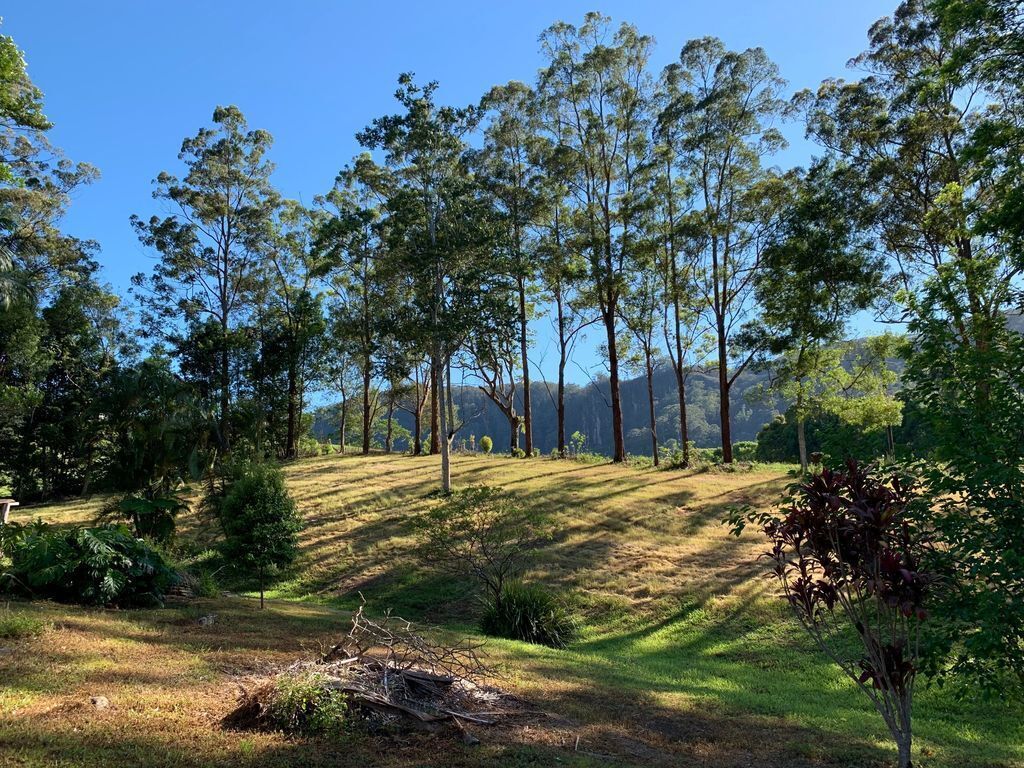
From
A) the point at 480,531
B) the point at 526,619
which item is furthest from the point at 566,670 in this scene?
the point at 480,531

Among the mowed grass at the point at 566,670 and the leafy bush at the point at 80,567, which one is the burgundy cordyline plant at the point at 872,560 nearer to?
the mowed grass at the point at 566,670

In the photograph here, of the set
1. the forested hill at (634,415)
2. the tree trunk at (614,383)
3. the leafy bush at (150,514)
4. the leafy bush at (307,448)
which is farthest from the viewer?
the forested hill at (634,415)

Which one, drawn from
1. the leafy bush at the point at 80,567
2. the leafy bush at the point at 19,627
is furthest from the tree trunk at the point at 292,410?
the leafy bush at the point at 19,627

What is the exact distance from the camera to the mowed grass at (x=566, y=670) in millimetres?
4070

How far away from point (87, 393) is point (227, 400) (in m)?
7.49

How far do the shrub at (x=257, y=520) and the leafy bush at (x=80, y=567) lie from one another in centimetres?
333

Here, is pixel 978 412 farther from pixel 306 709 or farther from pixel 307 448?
pixel 307 448

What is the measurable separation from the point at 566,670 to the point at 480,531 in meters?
6.56

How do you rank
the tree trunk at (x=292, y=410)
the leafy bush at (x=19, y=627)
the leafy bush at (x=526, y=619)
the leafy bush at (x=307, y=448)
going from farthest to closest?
the leafy bush at (x=307, y=448)
the tree trunk at (x=292, y=410)
the leafy bush at (x=526, y=619)
the leafy bush at (x=19, y=627)

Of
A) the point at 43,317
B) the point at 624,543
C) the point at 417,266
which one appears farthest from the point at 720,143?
the point at 43,317

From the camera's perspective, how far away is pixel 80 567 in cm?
786

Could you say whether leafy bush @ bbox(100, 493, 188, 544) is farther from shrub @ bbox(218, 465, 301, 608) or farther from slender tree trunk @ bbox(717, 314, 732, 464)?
slender tree trunk @ bbox(717, 314, 732, 464)

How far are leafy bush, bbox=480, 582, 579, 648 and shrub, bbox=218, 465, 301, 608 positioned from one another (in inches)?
165

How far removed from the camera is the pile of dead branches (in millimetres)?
4543
